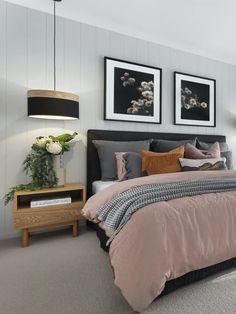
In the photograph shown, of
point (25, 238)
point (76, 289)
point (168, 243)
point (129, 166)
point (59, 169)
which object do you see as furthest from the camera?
point (129, 166)

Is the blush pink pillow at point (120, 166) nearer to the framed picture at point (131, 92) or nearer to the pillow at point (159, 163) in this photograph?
the pillow at point (159, 163)

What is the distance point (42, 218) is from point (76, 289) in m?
0.92

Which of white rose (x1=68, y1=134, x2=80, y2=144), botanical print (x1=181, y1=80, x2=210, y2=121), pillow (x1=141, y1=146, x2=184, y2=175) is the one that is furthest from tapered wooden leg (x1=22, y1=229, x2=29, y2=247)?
botanical print (x1=181, y1=80, x2=210, y2=121)

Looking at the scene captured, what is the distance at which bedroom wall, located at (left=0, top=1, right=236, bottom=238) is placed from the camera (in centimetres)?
254

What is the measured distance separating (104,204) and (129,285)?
624mm

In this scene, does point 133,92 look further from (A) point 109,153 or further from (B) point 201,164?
(B) point 201,164

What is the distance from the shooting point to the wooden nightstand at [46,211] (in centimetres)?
224

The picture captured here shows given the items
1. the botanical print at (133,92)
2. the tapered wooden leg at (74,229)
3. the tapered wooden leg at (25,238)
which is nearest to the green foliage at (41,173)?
the tapered wooden leg at (25,238)

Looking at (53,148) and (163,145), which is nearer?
(53,148)

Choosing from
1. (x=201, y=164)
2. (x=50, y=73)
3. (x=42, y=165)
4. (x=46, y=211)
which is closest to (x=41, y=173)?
(x=42, y=165)

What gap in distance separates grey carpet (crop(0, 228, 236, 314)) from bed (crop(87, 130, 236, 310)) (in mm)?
88

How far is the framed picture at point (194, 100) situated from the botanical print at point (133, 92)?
0.53 m

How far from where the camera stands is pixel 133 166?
8.68 feet

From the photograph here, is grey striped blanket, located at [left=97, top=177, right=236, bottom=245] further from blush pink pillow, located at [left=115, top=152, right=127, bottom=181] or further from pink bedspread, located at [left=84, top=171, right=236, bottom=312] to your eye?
blush pink pillow, located at [left=115, top=152, right=127, bottom=181]
